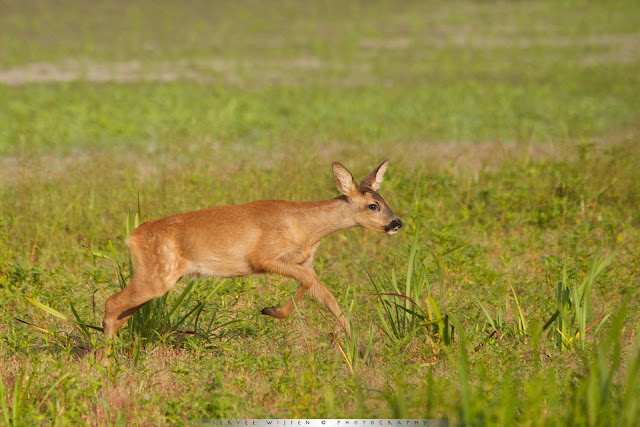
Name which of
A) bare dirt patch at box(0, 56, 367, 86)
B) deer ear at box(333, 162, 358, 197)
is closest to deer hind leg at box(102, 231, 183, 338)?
deer ear at box(333, 162, 358, 197)

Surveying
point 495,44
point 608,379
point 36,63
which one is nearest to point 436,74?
point 495,44

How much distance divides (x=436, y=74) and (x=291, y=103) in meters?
9.30

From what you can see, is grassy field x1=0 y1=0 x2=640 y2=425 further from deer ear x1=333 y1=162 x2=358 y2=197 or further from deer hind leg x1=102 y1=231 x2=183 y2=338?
deer ear x1=333 y1=162 x2=358 y2=197

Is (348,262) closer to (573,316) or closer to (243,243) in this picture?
(243,243)

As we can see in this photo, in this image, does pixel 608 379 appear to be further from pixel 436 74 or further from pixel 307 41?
pixel 307 41

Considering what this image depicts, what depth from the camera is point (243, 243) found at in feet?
20.2

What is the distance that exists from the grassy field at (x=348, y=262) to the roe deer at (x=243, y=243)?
212 mm

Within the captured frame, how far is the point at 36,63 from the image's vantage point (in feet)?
106

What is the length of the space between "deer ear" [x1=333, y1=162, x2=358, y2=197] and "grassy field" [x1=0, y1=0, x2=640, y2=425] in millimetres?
744

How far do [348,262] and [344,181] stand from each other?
6.27 ft

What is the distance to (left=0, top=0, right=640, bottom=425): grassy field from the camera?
5.04 meters

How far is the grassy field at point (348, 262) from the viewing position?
504 cm

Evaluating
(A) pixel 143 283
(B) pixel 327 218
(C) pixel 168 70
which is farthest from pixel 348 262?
(C) pixel 168 70

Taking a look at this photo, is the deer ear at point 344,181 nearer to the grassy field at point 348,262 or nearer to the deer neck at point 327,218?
the deer neck at point 327,218
